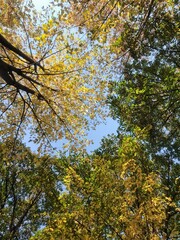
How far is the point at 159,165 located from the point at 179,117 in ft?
6.02

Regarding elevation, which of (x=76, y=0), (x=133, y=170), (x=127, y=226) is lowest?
(x=127, y=226)

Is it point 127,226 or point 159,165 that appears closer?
point 127,226

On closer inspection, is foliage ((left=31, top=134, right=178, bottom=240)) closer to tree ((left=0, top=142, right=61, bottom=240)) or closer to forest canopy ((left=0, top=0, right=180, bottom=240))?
forest canopy ((left=0, top=0, right=180, bottom=240))

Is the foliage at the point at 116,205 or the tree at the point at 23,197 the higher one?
the tree at the point at 23,197

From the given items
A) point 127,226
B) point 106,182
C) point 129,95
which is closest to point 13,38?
point 129,95

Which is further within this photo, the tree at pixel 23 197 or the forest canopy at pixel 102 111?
the tree at pixel 23 197

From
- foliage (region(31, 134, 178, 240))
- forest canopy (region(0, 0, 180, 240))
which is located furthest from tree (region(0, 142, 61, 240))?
foliage (region(31, 134, 178, 240))

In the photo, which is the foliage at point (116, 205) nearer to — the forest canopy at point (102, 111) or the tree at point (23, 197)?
the forest canopy at point (102, 111)

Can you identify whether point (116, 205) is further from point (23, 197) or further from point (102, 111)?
point (23, 197)

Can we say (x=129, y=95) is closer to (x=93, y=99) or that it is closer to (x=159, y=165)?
(x=93, y=99)

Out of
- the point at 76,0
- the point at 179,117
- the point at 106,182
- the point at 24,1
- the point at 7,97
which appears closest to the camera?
the point at 106,182

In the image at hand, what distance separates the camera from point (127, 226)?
16.6 feet

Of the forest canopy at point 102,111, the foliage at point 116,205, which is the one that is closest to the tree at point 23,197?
the forest canopy at point 102,111

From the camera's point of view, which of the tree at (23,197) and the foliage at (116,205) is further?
the tree at (23,197)
